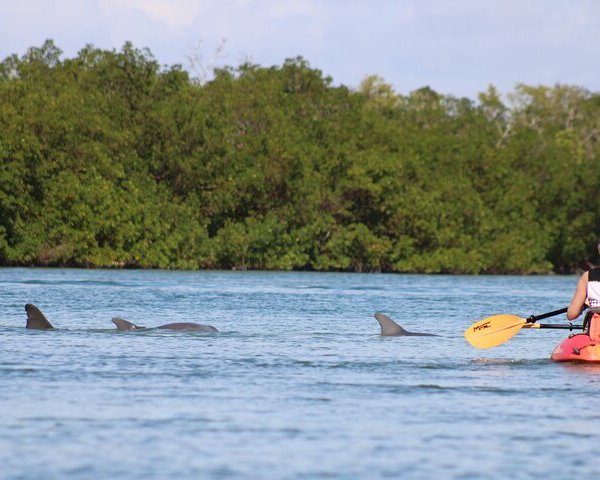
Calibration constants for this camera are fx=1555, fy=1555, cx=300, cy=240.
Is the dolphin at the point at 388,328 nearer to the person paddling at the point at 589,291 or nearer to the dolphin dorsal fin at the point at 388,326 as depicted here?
the dolphin dorsal fin at the point at 388,326

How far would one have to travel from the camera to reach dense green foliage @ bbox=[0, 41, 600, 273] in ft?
265

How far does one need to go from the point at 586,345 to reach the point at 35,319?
10.4m

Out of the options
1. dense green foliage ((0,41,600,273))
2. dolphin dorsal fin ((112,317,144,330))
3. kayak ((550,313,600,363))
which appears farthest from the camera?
dense green foliage ((0,41,600,273))

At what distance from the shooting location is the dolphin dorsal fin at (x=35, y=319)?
2770 cm

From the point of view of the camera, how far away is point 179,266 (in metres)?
82.4

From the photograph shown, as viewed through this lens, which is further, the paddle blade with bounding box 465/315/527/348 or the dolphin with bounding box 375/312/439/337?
the dolphin with bounding box 375/312/439/337

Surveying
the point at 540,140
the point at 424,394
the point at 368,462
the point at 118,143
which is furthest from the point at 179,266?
the point at 368,462

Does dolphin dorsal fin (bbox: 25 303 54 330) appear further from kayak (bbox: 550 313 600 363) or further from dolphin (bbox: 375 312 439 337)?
kayak (bbox: 550 313 600 363)

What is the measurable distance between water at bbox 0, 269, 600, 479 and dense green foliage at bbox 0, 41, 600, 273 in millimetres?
47324

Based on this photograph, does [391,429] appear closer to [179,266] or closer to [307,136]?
[179,266]

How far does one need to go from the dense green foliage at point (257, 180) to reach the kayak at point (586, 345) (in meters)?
56.2

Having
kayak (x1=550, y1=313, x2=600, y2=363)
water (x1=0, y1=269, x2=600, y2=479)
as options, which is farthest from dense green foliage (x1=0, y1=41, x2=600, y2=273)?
kayak (x1=550, y1=313, x2=600, y2=363)

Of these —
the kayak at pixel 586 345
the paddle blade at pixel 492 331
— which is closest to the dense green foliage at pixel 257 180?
the paddle blade at pixel 492 331

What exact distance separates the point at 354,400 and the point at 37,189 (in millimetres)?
64844
